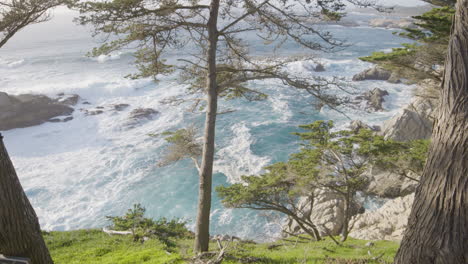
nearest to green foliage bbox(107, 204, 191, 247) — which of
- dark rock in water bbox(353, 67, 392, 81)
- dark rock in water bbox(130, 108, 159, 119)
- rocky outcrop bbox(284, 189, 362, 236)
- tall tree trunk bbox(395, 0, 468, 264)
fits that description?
rocky outcrop bbox(284, 189, 362, 236)

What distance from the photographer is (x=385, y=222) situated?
41.1 ft

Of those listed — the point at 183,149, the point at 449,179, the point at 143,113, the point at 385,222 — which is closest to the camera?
the point at 449,179

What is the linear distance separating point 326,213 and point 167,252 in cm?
→ 961

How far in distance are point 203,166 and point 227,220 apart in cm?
878

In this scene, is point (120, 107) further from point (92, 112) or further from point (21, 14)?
→ point (21, 14)

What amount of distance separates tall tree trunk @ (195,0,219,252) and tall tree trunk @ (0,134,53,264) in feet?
9.93

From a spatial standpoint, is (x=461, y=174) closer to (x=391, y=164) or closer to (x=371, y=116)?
(x=391, y=164)

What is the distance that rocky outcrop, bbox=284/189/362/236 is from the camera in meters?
13.2

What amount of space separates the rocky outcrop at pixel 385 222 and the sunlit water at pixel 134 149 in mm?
3529

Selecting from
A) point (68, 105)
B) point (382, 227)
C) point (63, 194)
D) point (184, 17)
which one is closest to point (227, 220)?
point (382, 227)

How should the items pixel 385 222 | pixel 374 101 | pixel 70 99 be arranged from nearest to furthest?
pixel 385 222, pixel 374 101, pixel 70 99

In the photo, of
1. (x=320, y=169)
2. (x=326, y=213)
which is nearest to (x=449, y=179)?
(x=320, y=169)

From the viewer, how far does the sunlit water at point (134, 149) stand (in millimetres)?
15039

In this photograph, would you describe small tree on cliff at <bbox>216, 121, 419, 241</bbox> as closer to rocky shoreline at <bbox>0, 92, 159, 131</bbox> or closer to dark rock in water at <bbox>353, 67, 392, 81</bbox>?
rocky shoreline at <bbox>0, 92, 159, 131</bbox>
